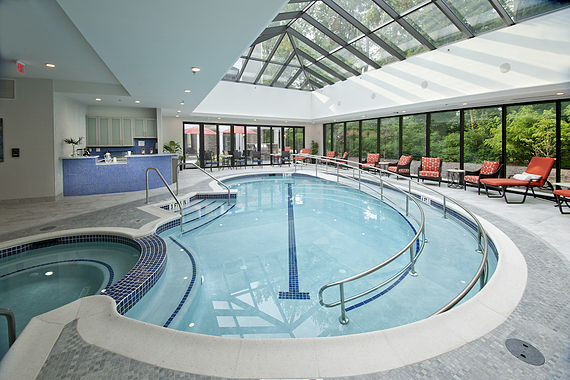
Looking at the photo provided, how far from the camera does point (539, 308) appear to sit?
2.33 m

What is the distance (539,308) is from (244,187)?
838 centimetres

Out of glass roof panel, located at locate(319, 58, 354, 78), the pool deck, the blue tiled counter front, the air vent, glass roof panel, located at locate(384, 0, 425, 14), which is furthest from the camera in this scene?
glass roof panel, located at locate(319, 58, 354, 78)

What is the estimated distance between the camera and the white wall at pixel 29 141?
242 inches

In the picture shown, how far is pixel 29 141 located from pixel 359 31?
9.49 meters

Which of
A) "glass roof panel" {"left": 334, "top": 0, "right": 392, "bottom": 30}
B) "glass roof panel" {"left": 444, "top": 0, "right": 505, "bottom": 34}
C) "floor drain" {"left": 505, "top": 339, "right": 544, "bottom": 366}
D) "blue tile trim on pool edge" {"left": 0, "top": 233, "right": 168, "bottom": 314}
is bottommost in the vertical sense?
"floor drain" {"left": 505, "top": 339, "right": 544, "bottom": 366}

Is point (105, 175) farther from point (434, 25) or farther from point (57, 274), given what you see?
point (434, 25)

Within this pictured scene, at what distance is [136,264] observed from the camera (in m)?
3.31

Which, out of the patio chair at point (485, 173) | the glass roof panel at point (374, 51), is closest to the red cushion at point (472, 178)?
the patio chair at point (485, 173)

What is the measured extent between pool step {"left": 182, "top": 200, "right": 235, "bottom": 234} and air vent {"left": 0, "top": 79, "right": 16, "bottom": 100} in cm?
471

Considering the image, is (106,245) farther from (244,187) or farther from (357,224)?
(244,187)

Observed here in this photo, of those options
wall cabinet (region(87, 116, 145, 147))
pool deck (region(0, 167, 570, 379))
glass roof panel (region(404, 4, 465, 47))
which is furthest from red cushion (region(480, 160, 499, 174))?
wall cabinet (region(87, 116, 145, 147))

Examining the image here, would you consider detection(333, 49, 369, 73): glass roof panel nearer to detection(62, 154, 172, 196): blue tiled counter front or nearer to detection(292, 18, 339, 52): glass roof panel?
detection(292, 18, 339, 52): glass roof panel

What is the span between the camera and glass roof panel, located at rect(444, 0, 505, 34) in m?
6.56

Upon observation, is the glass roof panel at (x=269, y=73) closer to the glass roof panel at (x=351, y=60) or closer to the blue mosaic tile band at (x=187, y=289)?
the glass roof panel at (x=351, y=60)
